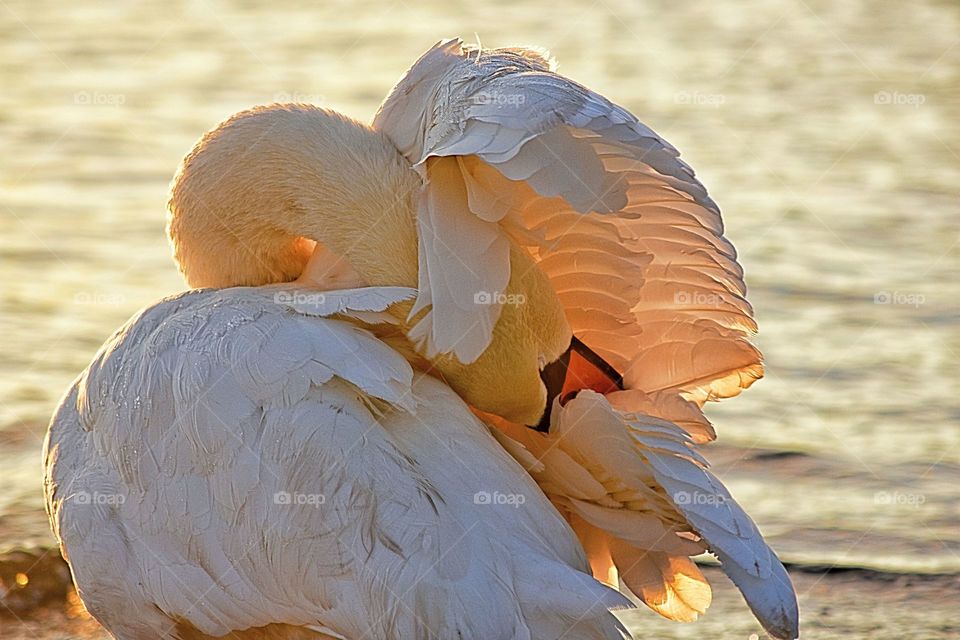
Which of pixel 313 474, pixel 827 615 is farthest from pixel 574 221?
pixel 827 615

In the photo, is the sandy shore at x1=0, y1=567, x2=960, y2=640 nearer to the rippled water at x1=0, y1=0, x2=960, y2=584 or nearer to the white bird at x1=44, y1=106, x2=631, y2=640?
the rippled water at x1=0, y1=0, x2=960, y2=584

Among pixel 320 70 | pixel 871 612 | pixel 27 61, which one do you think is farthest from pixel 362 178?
pixel 27 61

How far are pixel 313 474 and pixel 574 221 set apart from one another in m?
1.19

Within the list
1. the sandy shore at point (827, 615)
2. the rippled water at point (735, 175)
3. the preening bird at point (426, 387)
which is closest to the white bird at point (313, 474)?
the preening bird at point (426, 387)

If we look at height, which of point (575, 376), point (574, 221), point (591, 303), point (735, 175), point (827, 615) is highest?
point (574, 221)

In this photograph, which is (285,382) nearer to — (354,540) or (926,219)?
(354,540)

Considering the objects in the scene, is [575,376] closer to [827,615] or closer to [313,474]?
[313,474]

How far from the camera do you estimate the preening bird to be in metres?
4.46

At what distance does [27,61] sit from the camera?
1334 cm

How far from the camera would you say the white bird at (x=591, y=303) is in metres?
4.53

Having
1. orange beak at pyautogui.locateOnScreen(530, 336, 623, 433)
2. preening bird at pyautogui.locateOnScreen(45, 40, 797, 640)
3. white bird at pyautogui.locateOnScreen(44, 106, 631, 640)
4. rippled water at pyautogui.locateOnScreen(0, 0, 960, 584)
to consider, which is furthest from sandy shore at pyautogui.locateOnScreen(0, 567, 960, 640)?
orange beak at pyautogui.locateOnScreen(530, 336, 623, 433)

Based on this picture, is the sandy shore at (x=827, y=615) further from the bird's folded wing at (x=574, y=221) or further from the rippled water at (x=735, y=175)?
the bird's folded wing at (x=574, y=221)

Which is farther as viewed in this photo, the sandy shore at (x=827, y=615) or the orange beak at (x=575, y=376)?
the sandy shore at (x=827, y=615)

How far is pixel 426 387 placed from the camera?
16.3ft
